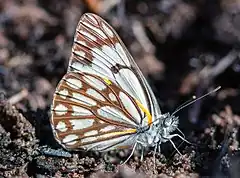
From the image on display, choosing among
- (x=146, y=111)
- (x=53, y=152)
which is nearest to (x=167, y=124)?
(x=146, y=111)

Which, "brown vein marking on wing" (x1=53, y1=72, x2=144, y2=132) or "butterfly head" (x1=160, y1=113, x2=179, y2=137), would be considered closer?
"brown vein marking on wing" (x1=53, y1=72, x2=144, y2=132)

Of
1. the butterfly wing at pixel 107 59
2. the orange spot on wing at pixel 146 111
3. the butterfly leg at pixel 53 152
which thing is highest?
the butterfly wing at pixel 107 59

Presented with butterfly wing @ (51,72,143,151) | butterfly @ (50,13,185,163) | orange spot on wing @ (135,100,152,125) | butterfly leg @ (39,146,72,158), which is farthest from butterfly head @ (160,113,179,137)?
butterfly leg @ (39,146,72,158)

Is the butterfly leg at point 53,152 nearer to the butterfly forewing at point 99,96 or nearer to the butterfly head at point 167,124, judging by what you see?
the butterfly forewing at point 99,96

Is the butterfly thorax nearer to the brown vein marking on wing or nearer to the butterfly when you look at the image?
the butterfly

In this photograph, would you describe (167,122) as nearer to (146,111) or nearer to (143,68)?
(146,111)

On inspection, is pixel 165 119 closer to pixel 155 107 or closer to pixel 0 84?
pixel 155 107

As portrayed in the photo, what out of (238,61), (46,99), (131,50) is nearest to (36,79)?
(46,99)

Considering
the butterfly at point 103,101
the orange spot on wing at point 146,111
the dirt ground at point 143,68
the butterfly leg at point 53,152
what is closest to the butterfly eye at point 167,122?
the butterfly at point 103,101
